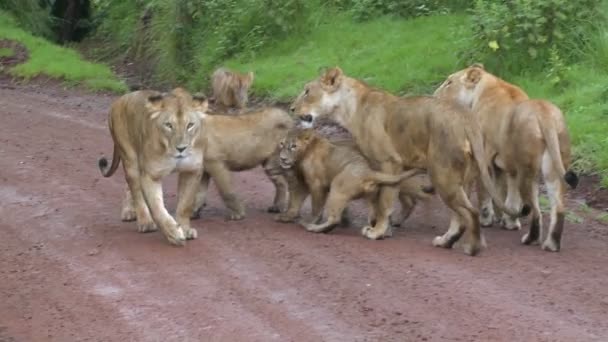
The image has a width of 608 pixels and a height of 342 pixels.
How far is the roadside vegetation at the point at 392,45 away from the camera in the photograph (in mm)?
13945

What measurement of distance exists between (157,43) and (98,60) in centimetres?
240

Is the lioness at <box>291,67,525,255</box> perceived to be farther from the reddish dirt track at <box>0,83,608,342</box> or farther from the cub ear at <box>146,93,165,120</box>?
the cub ear at <box>146,93,165,120</box>

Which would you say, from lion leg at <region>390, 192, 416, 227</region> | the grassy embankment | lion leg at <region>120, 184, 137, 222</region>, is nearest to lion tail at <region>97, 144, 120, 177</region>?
lion leg at <region>120, 184, 137, 222</region>

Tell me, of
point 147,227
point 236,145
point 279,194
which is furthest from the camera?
point 279,194

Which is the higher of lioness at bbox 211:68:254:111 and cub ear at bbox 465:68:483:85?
cub ear at bbox 465:68:483:85

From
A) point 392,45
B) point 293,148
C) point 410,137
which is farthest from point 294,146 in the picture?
point 392,45

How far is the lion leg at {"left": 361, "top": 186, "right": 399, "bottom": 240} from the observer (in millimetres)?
9750

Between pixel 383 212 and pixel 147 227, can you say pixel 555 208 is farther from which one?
pixel 147 227

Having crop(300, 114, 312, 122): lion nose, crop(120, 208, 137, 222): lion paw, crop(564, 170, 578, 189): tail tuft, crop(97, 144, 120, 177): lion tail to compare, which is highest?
crop(300, 114, 312, 122): lion nose

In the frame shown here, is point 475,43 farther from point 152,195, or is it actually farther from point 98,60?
point 98,60

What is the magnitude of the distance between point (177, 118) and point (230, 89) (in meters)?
2.95

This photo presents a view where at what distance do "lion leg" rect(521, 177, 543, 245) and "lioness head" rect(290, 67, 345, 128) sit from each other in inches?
71.2

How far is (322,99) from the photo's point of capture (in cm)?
1056

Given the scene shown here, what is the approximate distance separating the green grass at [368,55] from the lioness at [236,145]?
181 inches
